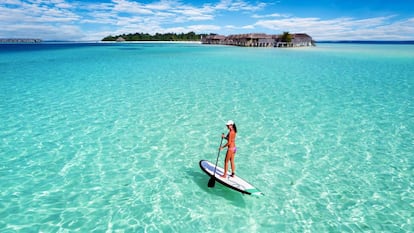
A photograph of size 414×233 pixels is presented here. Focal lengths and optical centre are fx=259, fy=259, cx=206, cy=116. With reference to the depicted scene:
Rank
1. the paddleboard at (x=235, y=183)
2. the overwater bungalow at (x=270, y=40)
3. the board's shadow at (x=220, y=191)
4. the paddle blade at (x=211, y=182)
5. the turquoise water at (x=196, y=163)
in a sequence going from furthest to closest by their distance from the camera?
the overwater bungalow at (x=270, y=40) < the paddle blade at (x=211, y=182) < the board's shadow at (x=220, y=191) < the paddleboard at (x=235, y=183) < the turquoise water at (x=196, y=163)

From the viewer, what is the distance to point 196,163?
10688 mm

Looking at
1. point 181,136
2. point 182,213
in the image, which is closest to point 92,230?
point 182,213

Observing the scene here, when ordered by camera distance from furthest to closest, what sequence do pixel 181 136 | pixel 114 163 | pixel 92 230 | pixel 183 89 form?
pixel 183 89
pixel 181 136
pixel 114 163
pixel 92 230

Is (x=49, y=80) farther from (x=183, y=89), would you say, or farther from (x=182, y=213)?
(x=182, y=213)

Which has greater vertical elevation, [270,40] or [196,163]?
[270,40]

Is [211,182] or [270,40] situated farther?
[270,40]

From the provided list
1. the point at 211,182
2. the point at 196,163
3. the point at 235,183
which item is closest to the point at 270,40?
the point at 196,163

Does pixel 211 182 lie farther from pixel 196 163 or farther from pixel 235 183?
pixel 196 163

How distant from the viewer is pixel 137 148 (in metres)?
12.0

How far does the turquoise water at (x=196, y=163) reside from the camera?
7621 mm

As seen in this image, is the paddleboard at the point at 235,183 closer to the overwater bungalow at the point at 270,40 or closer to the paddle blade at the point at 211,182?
the paddle blade at the point at 211,182

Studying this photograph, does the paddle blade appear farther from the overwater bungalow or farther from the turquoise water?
the overwater bungalow

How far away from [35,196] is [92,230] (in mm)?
2847

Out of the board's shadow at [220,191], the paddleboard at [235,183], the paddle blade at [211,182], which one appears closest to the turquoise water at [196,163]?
the board's shadow at [220,191]
